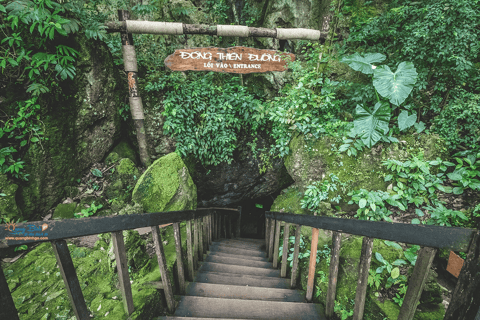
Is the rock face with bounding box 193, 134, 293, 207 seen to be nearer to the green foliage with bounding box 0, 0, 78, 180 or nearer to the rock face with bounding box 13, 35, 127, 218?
the rock face with bounding box 13, 35, 127, 218

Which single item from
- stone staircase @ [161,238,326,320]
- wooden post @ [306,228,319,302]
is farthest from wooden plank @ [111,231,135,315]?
wooden post @ [306,228,319,302]

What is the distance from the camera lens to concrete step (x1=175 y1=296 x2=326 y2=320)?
1.56 meters

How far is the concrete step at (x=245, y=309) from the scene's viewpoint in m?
1.56

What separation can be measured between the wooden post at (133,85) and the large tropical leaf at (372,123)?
13.4 ft

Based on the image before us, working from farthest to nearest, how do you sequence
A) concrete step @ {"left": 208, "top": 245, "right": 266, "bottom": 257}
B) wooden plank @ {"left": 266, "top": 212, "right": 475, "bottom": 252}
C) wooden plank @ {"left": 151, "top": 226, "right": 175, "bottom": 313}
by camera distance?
concrete step @ {"left": 208, "top": 245, "right": 266, "bottom": 257}
wooden plank @ {"left": 151, "top": 226, "right": 175, "bottom": 313}
wooden plank @ {"left": 266, "top": 212, "right": 475, "bottom": 252}

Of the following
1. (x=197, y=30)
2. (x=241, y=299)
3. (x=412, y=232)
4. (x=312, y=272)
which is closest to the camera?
(x=412, y=232)

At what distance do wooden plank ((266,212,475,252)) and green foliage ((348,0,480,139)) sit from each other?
2658mm

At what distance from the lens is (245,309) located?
1.61 m

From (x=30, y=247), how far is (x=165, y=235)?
5.96ft

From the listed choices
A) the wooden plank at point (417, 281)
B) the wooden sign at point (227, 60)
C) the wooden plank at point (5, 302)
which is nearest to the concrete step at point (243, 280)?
the wooden plank at point (417, 281)

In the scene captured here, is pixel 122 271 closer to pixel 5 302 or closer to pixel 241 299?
pixel 5 302

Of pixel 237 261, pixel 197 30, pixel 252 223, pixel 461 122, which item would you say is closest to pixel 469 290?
pixel 237 261

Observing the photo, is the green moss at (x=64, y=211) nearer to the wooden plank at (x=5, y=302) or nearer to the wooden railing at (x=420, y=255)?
the wooden plank at (x=5, y=302)

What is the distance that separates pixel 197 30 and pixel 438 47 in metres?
3.88
